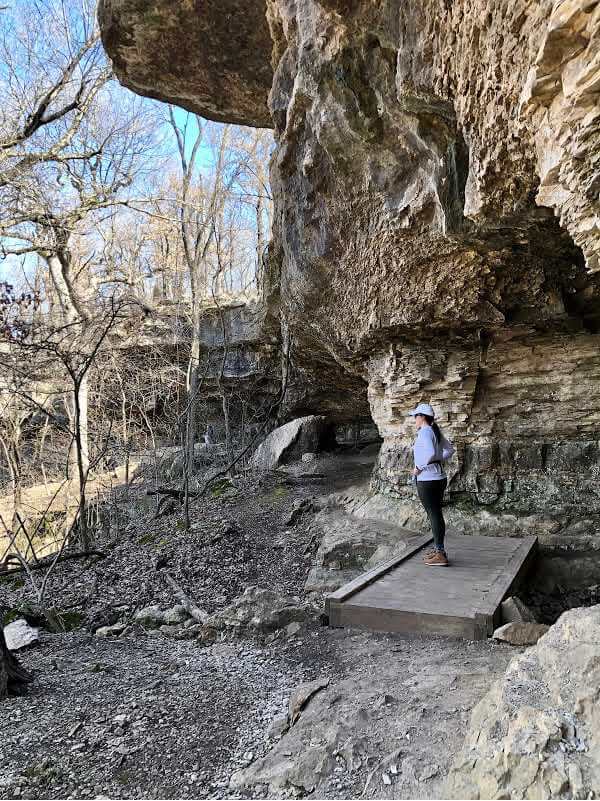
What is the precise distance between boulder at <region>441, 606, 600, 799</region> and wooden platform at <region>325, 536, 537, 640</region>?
1.42 metres

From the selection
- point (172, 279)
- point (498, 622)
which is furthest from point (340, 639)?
point (172, 279)

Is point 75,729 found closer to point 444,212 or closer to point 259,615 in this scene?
point 259,615

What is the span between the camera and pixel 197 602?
570cm

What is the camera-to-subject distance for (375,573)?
192 inches

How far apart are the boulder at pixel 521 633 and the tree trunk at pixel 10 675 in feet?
10.3

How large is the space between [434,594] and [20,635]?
3.59 m

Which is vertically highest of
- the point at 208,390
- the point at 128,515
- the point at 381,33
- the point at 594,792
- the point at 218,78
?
the point at 218,78

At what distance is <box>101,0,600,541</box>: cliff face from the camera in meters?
2.95

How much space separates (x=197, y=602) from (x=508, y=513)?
3872mm

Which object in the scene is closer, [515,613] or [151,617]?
[515,613]

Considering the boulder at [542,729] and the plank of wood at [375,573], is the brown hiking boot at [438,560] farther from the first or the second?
the boulder at [542,729]


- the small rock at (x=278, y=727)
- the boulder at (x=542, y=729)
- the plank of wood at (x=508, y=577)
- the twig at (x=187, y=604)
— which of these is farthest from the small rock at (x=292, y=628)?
the boulder at (x=542, y=729)

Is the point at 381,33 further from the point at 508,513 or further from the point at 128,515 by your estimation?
the point at 128,515

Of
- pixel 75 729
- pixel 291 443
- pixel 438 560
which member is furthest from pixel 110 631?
pixel 291 443
